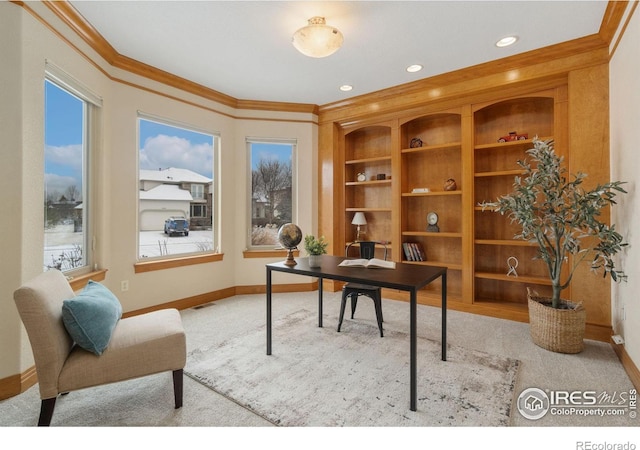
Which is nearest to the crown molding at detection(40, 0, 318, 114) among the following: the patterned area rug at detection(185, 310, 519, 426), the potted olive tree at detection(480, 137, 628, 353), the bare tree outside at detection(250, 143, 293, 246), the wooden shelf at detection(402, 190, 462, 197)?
the bare tree outside at detection(250, 143, 293, 246)

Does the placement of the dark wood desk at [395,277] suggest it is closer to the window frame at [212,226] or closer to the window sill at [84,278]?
the window sill at [84,278]

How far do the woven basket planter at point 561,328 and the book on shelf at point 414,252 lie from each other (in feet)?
5.03

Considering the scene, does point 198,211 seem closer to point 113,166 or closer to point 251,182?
point 251,182

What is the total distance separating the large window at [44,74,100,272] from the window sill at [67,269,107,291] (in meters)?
0.11

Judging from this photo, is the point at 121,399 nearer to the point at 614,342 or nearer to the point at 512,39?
the point at 614,342

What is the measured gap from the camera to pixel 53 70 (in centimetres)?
232

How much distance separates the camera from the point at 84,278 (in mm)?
2670

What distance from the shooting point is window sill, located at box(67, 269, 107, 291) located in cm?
254

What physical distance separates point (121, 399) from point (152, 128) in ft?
9.43

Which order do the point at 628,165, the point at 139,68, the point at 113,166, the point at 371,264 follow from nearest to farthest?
1. the point at 628,165
2. the point at 371,264
3. the point at 113,166
4. the point at 139,68

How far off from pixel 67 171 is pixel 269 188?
2.38 m

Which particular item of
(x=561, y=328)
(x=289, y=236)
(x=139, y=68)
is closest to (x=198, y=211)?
(x=139, y=68)

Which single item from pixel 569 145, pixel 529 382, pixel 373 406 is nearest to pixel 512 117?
pixel 569 145

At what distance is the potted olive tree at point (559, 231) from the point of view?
2.39 metres
